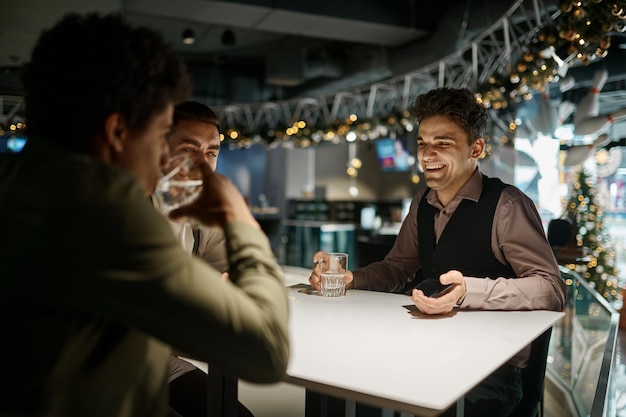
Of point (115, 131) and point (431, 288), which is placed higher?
point (115, 131)

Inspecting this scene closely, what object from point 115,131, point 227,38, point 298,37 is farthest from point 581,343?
point 298,37

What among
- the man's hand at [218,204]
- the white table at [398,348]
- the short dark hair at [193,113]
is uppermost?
the short dark hair at [193,113]

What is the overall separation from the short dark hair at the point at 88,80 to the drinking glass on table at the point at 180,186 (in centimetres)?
24

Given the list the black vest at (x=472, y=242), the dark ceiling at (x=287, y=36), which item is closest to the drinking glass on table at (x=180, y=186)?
the black vest at (x=472, y=242)

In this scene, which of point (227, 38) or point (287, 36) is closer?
point (227, 38)

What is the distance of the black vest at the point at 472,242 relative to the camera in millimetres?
2164

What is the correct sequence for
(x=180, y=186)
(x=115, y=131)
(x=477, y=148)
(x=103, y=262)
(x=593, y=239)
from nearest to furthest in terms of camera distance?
(x=103, y=262) → (x=115, y=131) → (x=180, y=186) → (x=477, y=148) → (x=593, y=239)

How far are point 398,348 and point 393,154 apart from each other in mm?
12538

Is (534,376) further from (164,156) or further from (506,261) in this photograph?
(164,156)

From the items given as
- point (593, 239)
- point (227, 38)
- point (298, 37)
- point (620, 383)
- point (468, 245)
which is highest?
point (298, 37)

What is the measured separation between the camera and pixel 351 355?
4.27 feet

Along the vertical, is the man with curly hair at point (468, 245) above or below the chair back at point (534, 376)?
above

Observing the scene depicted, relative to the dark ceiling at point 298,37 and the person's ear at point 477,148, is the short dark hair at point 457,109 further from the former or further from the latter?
the dark ceiling at point 298,37

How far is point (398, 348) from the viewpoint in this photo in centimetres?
137
